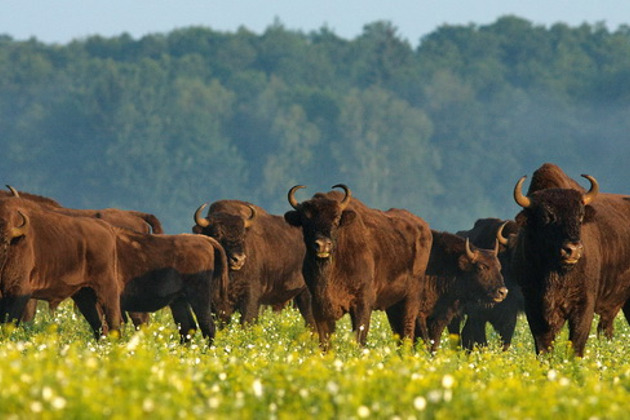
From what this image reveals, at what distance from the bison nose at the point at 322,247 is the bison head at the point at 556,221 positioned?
2.09 meters

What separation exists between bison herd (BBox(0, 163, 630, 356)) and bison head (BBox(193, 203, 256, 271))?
2 cm

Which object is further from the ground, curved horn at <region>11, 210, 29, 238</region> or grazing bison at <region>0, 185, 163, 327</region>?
curved horn at <region>11, 210, 29, 238</region>

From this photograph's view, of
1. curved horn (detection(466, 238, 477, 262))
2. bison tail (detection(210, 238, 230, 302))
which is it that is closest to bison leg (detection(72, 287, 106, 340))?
bison tail (detection(210, 238, 230, 302))

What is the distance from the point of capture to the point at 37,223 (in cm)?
1567

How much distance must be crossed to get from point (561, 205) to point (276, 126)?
327 feet

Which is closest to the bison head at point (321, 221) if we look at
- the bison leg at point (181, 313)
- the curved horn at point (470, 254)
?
the bison leg at point (181, 313)

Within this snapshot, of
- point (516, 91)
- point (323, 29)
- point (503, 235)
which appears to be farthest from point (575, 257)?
point (323, 29)

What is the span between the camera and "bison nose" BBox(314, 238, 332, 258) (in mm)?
13898

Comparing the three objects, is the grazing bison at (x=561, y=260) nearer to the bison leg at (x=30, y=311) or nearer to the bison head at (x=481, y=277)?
the bison head at (x=481, y=277)

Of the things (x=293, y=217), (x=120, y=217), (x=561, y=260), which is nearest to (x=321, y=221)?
(x=293, y=217)

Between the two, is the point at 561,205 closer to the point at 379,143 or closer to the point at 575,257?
the point at 575,257

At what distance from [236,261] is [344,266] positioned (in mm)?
4656

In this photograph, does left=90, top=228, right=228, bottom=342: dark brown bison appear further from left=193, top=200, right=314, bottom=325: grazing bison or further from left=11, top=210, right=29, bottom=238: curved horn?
left=193, top=200, right=314, bottom=325: grazing bison

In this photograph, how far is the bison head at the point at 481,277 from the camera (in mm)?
17953
